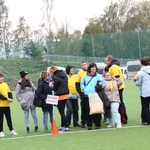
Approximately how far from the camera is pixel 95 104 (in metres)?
11.1

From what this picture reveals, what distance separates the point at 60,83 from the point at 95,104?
3.42 feet

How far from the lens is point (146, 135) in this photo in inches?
390

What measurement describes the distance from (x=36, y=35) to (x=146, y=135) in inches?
2207

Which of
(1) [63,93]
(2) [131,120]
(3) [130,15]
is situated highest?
(3) [130,15]

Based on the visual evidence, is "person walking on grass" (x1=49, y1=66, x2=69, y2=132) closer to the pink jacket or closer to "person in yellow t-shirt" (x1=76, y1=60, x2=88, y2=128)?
"person in yellow t-shirt" (x1=76, y1=60, x2=88, y2=128)

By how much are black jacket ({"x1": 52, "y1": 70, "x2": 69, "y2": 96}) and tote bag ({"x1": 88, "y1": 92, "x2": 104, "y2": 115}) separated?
28.5 inches

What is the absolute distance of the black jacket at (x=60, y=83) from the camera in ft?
37.3

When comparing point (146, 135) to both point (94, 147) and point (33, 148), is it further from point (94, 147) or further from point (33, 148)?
point (33, 148)

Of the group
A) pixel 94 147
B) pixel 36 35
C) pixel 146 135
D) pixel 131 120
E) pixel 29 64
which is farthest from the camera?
pixel 36 35

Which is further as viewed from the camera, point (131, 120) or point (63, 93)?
point (131, 120)

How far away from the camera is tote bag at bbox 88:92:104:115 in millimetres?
11078

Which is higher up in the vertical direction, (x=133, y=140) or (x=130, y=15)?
(x=130, y=15)

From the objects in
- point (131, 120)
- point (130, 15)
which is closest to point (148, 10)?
point (130, 15)

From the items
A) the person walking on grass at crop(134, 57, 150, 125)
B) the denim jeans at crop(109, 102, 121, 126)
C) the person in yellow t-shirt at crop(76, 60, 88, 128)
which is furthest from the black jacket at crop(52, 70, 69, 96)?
the person walking on grass at crop(134, 57, 150, 125)
